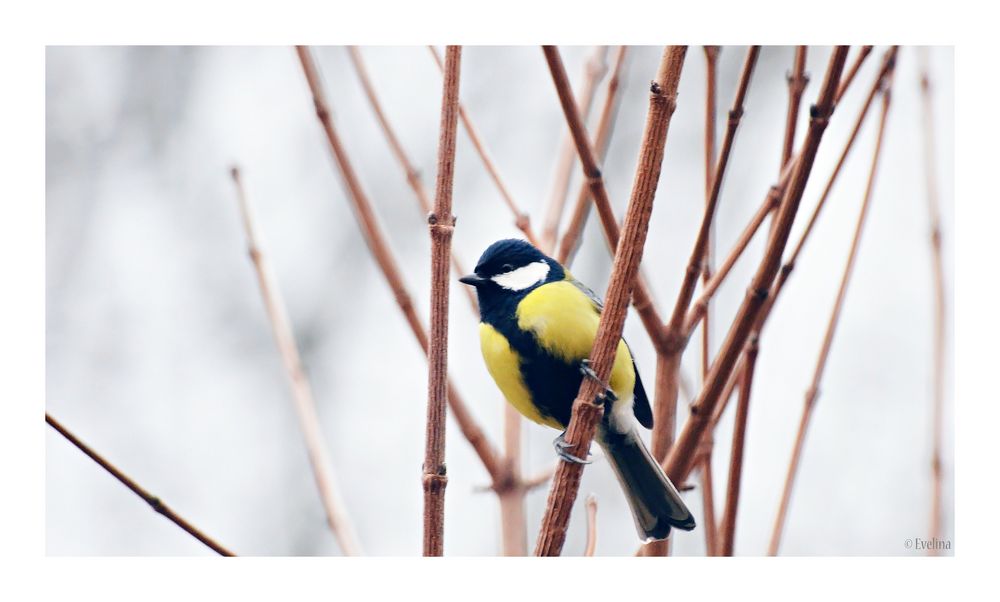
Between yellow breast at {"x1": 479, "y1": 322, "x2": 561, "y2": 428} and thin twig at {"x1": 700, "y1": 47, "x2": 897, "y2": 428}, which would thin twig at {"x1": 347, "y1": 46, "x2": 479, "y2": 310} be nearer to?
yellow breast at {"x1": 479, "y1": 322, "x2": 561, "y2": 428}

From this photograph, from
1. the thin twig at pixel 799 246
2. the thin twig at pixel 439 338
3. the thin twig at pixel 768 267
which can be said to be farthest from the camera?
the thin twig at pixel 799 246

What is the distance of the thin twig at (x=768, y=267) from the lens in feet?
3.50

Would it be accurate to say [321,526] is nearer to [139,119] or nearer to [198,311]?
[198,311]

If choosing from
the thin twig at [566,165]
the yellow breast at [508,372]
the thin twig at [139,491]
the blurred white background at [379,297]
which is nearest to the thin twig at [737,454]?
the blurred white background at [379,297]

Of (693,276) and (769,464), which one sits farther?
(769,464)

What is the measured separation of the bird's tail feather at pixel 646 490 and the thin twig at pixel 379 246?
23 cm

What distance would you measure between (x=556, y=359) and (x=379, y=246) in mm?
304

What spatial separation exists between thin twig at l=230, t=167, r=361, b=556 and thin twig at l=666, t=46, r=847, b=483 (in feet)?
1.64

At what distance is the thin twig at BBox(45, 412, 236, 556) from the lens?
983 mm

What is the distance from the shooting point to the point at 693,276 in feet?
3.84

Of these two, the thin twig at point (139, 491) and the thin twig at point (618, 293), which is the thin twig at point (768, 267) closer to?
the thin twig at point (618, 293)

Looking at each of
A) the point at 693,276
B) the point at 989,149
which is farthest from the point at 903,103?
the point at 693,276

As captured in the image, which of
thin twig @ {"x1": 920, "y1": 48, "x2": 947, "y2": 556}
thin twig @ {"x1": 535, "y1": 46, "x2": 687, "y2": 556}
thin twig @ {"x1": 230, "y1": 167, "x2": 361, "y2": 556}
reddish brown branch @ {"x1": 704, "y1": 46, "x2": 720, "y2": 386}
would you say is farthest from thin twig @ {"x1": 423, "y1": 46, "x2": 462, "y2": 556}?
thin twig @ {"x1": 920, "y1": 48, "x2": 947, "y2": 556}
